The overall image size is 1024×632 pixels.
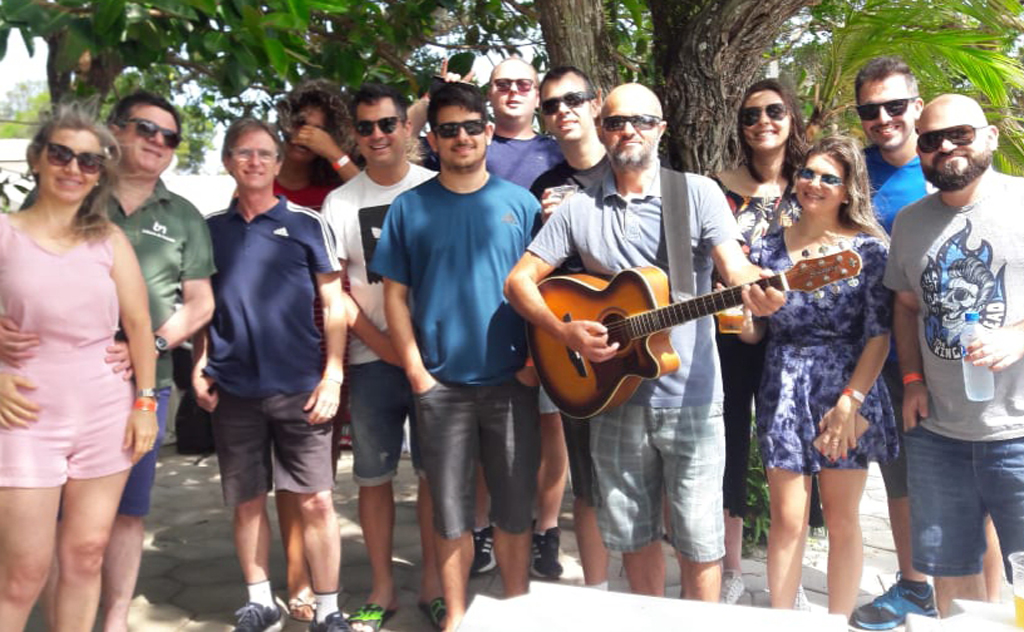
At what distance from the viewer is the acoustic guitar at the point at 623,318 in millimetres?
2971

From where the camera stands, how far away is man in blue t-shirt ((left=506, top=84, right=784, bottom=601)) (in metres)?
3.32

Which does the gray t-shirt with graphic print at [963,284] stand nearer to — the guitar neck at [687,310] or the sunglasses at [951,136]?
the sunglasses at [951,136]

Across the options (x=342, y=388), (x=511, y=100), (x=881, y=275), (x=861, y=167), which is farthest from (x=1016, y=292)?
(x=342, y=388)

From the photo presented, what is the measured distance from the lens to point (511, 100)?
4355 mm

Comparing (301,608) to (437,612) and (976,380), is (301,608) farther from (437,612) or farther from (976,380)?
(976,380)

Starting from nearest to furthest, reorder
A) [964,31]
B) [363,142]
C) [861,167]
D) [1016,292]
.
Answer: [1016,292] < [861,167] < [363,142] < [964,31]

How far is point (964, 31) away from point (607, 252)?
3.47 m

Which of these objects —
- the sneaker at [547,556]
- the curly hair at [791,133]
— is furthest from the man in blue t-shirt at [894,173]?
the sneaker at [547,556]

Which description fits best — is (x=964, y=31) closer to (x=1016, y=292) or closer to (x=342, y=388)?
(x=1016, y=292)

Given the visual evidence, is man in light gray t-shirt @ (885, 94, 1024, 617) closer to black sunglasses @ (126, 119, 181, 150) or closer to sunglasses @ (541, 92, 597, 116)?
sunglasses @ (541, 92, 597, 116)

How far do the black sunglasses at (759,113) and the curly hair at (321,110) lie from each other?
170 cm

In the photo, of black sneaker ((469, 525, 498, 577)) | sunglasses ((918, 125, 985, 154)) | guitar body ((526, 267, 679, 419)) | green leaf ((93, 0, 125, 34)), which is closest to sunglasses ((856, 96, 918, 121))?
sunglasses ((918, 125, 985, 154))

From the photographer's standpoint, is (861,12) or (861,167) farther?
(861,12)

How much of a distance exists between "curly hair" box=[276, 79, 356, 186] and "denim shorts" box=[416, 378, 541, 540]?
1.34 m
